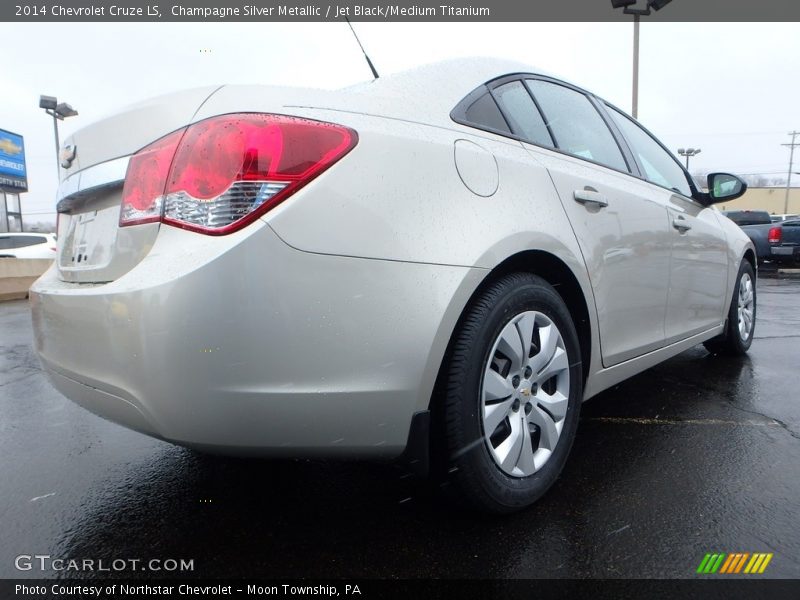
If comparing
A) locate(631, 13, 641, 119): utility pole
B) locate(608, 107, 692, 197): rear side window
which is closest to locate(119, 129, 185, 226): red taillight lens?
locate(608, 107, 692, 197): rear side window

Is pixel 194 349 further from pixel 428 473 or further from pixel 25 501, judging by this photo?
pixel 25 501

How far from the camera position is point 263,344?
4.33 ft

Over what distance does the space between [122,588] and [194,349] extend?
2.40 feet

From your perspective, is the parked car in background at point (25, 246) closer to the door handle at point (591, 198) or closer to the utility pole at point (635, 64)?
the door handle at point (591, 198)

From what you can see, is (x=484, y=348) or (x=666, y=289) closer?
(x=484, y=348)

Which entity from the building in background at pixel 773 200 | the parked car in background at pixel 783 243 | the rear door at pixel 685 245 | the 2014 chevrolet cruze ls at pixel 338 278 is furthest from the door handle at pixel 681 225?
the building in background at pixel 773 200

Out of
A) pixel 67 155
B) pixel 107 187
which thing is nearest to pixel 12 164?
pixel 67 155

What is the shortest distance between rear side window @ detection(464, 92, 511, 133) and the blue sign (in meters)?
34.4

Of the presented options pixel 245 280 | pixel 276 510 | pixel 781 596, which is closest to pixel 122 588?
pixel 276 510

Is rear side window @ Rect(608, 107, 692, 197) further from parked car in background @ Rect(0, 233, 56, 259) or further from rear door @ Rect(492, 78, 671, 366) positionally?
parked car in background @ Rect(0, 233, 56, 259)

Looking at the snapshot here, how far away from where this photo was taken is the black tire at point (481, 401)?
160 centimetres

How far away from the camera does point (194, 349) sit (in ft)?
4.23

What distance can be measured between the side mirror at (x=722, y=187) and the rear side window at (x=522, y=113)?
182 centimetres

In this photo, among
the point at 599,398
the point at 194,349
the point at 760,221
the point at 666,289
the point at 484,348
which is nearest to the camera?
the point at 194,349
